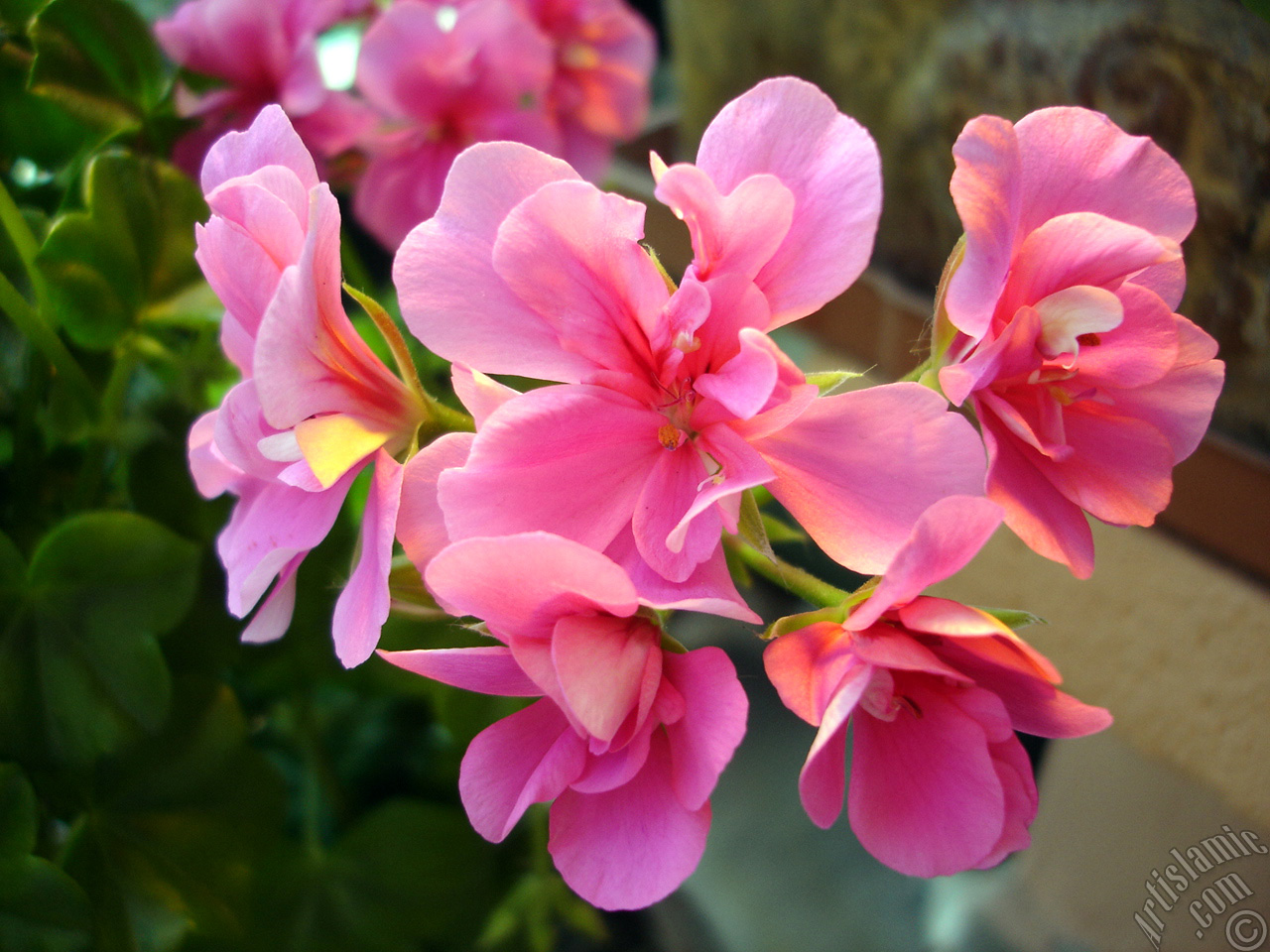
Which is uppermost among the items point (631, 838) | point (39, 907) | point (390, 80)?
point (390, 80)

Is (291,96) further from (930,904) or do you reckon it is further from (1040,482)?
(930,904)

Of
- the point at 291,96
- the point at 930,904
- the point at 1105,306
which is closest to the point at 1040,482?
the point at 1105,306

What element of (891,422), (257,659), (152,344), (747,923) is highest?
(891,422)

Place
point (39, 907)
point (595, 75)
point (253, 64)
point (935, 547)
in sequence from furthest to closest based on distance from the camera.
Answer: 1. point (595, 75)
2. point (253, 64)
3. point (39, 907)
4. point (935, 547)

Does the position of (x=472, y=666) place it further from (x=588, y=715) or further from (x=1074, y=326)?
(x=1074, y=326)

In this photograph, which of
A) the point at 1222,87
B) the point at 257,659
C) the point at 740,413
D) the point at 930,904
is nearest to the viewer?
the point at 740,413

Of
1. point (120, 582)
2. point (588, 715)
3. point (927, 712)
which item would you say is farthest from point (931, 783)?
point (120, 582)

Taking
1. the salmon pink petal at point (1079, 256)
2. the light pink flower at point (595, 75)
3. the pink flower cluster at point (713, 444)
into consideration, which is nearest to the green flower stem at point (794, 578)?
the pink flower cluster at point (713, 444)
